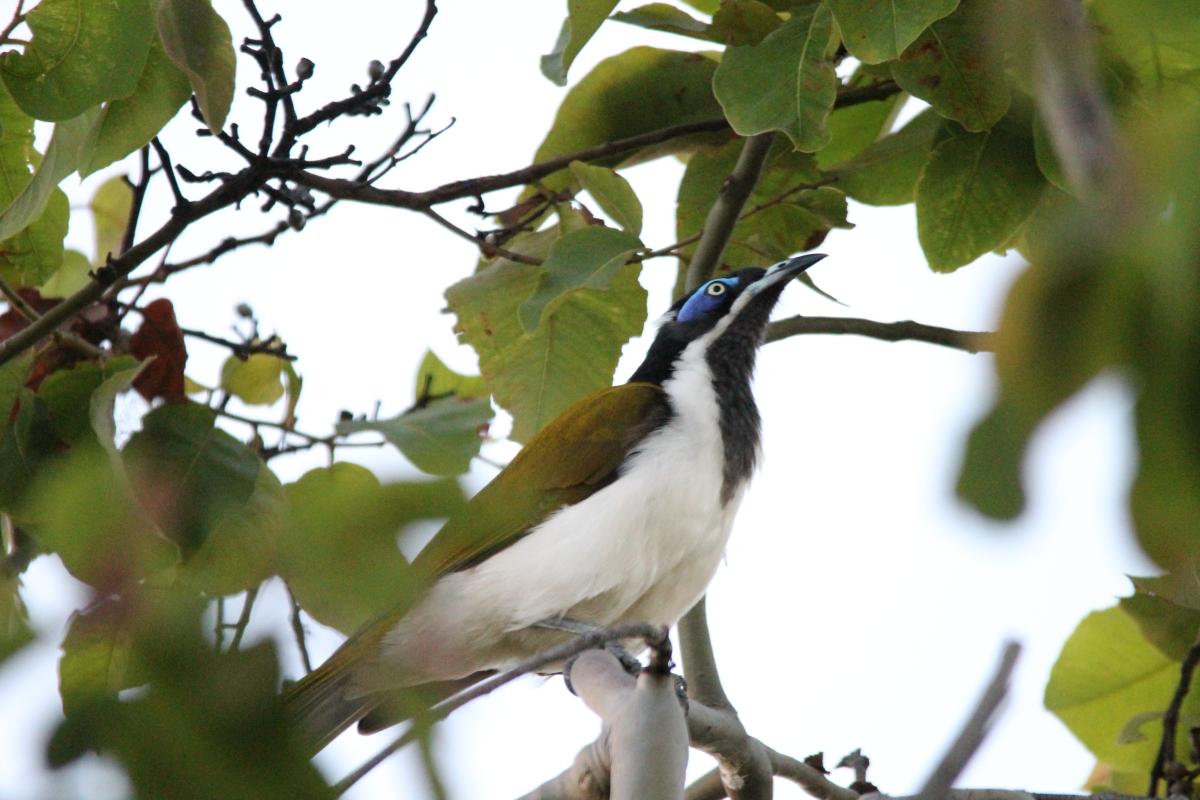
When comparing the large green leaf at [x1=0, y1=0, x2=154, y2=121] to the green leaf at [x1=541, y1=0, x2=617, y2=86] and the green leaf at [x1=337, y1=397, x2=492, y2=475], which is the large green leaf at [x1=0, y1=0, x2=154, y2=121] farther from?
the green leaf at [x1=541, y1=0, x2=617, y2=86]

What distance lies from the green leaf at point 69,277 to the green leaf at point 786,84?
2.49 metres

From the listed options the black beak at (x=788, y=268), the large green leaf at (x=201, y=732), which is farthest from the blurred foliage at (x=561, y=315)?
the black beak at (x=788, y=268)

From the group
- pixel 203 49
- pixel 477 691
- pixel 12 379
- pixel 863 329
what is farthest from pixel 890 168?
pixel 477 691

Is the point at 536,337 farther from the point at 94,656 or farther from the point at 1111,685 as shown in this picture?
the point at 94,656

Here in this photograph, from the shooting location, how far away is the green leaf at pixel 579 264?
342 cm

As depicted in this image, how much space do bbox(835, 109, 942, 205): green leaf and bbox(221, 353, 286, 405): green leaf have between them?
6.09 feet

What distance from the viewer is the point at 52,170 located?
2953 mm

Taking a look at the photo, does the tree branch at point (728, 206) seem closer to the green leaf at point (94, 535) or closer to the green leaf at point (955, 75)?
the green leaf at point (955, 75)

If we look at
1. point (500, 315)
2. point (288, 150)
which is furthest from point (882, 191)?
point (288, 150)

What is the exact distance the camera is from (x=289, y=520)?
3.51 feet

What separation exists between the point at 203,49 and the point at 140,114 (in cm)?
21

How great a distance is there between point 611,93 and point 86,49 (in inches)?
71.1

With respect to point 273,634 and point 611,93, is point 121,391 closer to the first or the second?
point 611,93

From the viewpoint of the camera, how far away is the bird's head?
16.2 feet
